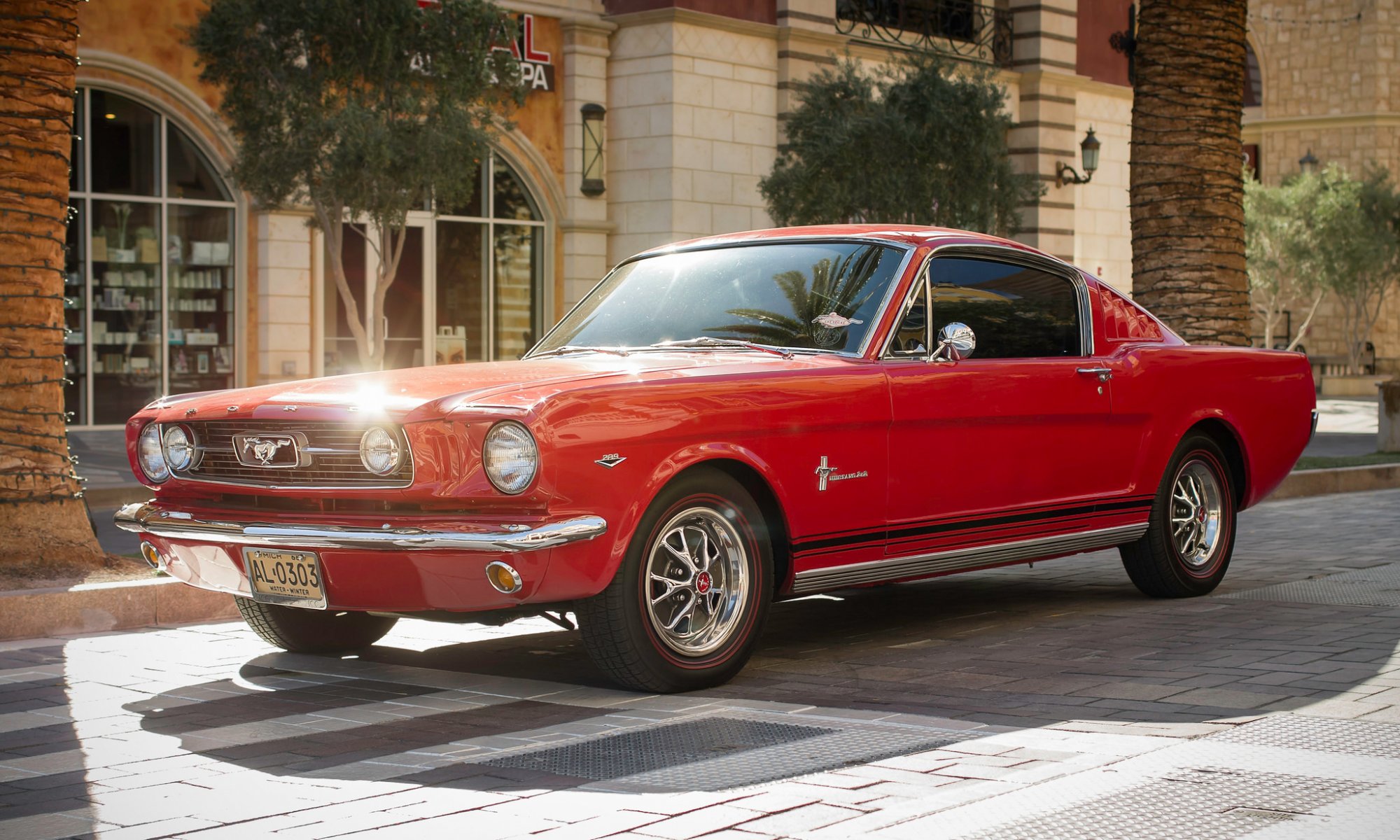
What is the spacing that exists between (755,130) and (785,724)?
19.9 m

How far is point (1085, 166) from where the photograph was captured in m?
28.8

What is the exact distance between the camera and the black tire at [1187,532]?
25.7 ft

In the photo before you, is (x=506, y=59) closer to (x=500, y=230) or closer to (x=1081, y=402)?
(x=500, y=230)

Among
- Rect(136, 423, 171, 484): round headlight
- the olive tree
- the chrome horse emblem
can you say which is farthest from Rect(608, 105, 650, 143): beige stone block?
the chrome horse emblem

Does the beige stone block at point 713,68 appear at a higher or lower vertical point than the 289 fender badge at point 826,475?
higher

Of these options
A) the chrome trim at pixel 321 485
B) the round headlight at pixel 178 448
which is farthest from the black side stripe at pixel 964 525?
the round headlight at pixel 178 448

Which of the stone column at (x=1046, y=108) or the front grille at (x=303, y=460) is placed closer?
the front grille at (x=303, y=460)

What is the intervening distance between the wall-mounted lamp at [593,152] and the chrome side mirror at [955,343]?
1751cm

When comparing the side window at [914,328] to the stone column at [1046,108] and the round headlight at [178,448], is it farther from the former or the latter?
the stone column at [1046,108]

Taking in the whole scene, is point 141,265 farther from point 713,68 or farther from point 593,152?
point 713,68

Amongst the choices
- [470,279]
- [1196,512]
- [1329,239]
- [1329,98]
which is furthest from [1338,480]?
[1329,98]

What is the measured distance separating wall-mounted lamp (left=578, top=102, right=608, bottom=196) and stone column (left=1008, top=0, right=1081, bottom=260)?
28.9ft

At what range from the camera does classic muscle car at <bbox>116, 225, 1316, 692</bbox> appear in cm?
525

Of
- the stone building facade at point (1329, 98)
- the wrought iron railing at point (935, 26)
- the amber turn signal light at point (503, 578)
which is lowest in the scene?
the amber turn signal light at point (503, 578)
